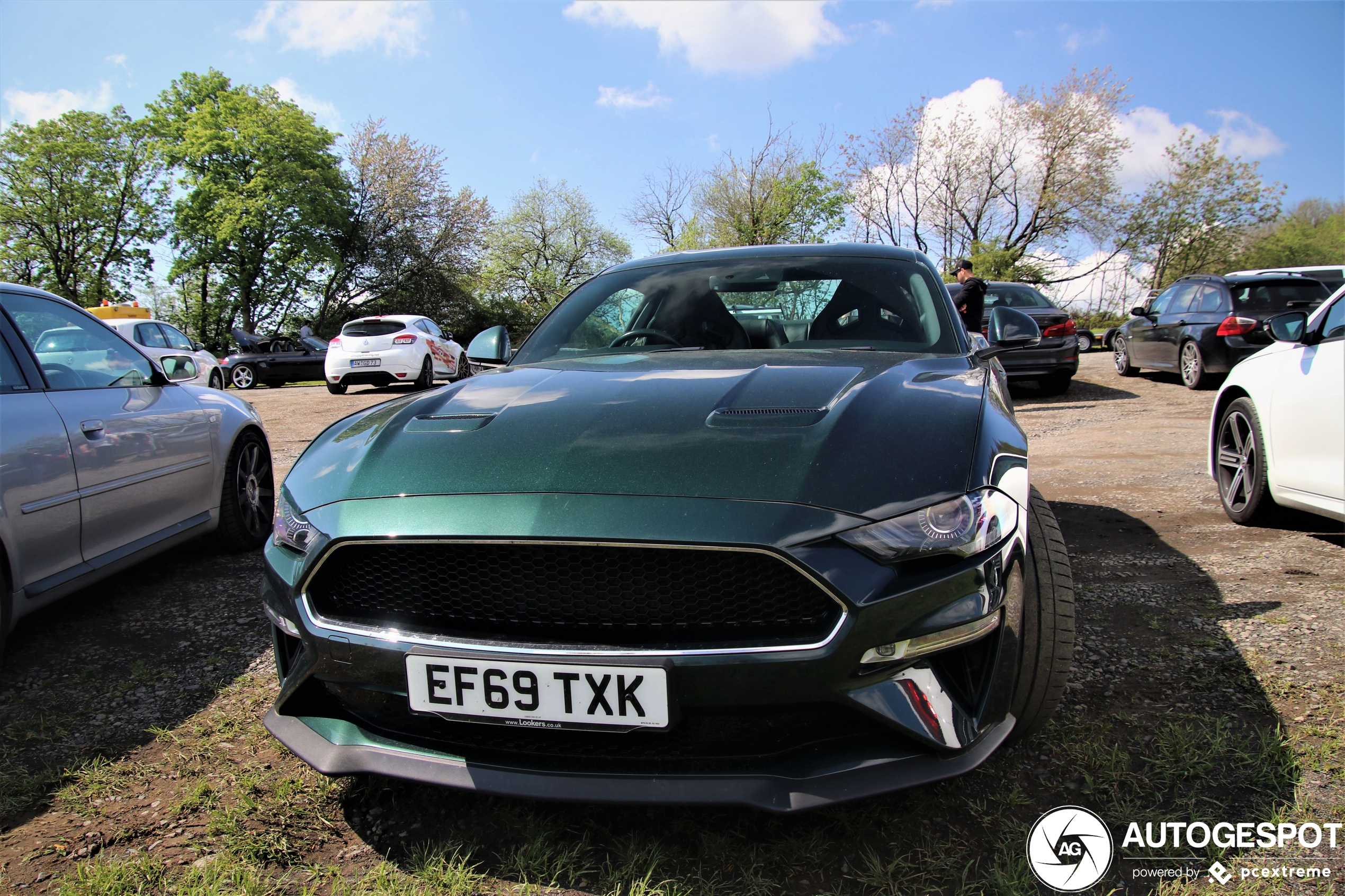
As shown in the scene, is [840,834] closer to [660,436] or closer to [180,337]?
[660,436]

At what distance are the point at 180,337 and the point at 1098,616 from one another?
48.7ft

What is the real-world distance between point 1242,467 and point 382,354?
1281 centimetres

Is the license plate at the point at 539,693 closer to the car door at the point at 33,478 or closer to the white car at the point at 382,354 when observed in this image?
the car door at the point at 33,478

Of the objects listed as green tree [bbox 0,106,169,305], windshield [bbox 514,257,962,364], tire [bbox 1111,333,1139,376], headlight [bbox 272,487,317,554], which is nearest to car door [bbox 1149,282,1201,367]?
tire [bbox 1111,333,1139,376]

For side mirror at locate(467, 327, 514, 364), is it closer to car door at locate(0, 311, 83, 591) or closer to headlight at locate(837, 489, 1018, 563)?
car door at locate(0, 311, 83, 591)

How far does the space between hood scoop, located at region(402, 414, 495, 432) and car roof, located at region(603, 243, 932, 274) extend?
1438mm

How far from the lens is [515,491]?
162cm

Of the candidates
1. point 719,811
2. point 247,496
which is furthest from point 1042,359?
point 719,811

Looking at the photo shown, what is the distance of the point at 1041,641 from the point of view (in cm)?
181

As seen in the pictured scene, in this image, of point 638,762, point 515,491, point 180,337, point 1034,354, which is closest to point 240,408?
point 515,491

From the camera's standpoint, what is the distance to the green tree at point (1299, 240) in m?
35.9

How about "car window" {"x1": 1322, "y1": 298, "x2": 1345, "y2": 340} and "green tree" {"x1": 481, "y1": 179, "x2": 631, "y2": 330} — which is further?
"green tree" {"x1": 481, "y1": 179, "x2": 631, "y2": 330}

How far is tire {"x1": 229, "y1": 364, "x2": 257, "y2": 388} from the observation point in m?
21.2

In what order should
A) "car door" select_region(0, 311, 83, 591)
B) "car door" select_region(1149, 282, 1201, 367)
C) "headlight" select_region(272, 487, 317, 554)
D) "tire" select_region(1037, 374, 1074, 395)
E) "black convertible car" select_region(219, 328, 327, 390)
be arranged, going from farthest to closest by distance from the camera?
"black convertible car" select_region(219, 328, 327, 390) < "tire" select_region(1037, 374, 1074, 395) < "car door" select_region(1149, 282, 1201, 367) < "car door" select_region(0, 311, 83, 591) < "headlight" select_region(272, 487, 317, 554)
